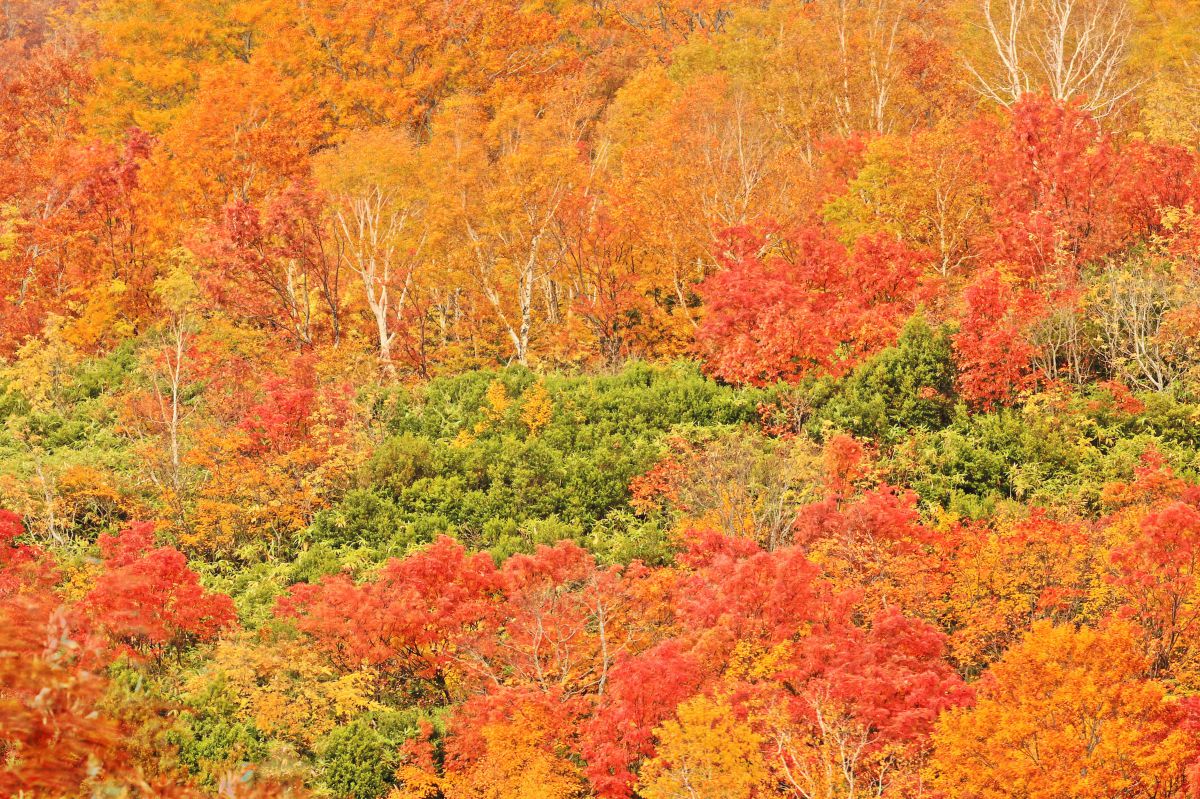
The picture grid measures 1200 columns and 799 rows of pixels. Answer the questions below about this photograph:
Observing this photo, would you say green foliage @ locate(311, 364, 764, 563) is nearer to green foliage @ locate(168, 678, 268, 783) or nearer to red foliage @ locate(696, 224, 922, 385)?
red foliage @ locate(696, 224, 922, 385)

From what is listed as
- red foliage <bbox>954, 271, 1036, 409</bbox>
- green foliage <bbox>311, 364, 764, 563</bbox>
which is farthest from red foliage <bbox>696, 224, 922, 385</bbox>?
red foliage <bbox>954, 271, 1036, 409</bbox>

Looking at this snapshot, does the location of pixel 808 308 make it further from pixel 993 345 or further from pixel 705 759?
pixel 705 759

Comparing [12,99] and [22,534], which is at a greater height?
[12,99]

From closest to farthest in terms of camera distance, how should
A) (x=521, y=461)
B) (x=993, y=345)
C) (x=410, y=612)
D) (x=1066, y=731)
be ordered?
(x=1066, y=731) → (x=410, y=612) → (x=993, y=345) → (x=521, y=461)

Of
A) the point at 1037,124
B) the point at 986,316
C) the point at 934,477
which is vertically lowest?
the point at 934,477

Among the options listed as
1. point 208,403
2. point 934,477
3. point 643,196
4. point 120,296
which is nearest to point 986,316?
point 934,477

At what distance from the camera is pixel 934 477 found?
2366cm

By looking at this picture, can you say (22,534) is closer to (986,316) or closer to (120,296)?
(120,296)

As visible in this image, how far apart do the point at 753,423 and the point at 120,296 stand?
1820 cm

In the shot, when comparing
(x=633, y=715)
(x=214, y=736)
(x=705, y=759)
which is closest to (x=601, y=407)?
(x=214, y=736)

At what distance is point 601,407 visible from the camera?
1083 inches

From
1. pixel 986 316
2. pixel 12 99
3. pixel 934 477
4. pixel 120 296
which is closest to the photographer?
pixel 934 477

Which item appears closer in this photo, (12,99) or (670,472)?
(670,472)

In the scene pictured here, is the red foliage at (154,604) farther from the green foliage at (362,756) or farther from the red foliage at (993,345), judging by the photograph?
the red foliage at (993,345)
